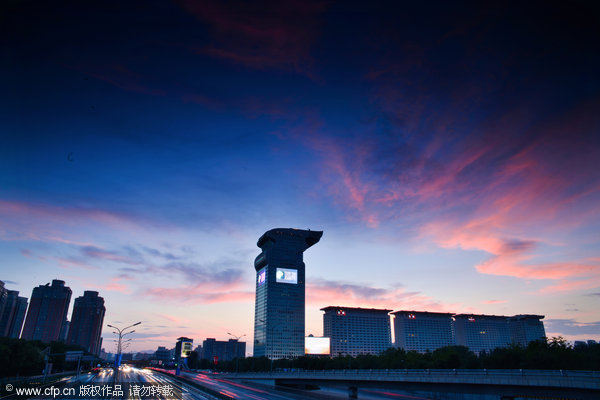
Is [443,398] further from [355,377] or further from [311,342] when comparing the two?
[311,342]

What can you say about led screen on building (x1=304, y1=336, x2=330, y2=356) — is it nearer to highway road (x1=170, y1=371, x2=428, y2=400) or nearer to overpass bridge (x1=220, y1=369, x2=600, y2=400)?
highway road (x1=170, y1=371, x2=428, y2=400)

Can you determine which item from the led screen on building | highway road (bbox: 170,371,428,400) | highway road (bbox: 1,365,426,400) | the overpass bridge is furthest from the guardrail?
the led screen on building

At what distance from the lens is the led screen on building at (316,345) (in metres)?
186

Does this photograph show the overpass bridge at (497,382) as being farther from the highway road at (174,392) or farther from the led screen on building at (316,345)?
the led screen on building at (316,345)

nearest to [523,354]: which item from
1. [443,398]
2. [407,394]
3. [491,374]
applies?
[443,398]

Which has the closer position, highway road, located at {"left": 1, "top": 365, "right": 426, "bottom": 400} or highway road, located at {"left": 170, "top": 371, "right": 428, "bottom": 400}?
highway road, located at {"left": 1, "top": 365, "right": 426, "bottom": 400}

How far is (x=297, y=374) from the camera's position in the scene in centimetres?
9088

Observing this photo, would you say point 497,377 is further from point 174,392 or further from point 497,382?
point 174,392

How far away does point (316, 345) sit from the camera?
18925 centimetres

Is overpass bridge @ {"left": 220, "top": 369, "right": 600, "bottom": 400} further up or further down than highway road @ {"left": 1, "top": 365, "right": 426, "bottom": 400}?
further up

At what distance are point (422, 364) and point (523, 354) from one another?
3518 centimetres

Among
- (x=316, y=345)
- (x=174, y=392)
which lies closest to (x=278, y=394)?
(x=174, y=392)

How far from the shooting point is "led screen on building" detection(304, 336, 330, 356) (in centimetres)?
18650

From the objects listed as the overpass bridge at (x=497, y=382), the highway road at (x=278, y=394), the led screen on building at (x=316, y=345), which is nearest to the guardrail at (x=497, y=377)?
the overpass bridge at (x=497, y=382)
